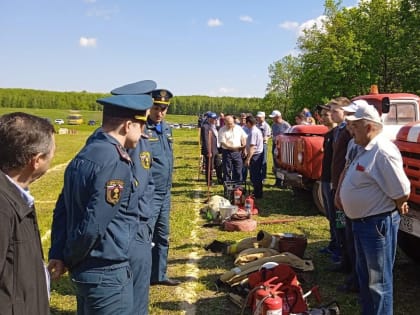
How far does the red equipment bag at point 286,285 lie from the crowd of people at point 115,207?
55cm

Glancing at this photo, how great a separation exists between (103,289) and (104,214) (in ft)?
1.39

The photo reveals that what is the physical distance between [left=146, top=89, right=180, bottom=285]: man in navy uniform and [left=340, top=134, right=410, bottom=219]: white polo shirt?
1832mm

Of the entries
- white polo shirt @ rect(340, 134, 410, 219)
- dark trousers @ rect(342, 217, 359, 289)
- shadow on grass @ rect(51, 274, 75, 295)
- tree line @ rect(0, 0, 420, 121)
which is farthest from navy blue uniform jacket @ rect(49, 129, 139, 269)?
tree line @ rect(0, 0, 420, 121)

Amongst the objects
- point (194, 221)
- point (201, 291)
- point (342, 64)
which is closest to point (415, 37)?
point (342, 64)

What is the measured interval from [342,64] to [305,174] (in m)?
31.8

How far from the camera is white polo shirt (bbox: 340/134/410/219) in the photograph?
348 centimetres

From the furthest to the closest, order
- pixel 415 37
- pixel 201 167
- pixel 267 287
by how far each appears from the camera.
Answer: pixel 415 37
pixel 201 167
pixel 267 287

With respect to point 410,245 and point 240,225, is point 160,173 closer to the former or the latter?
point 240,225

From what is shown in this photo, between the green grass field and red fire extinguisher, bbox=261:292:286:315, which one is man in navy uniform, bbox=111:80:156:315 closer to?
red fire extinguisher, bbox=261:292:286:315

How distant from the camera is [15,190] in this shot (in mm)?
1847

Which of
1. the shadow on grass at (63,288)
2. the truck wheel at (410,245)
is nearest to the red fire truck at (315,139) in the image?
the truck wheel at (410,245)

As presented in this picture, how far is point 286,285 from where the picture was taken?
13.7ft

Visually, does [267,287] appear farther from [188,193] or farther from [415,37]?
[415,37]

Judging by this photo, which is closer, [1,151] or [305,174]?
[1,151]
